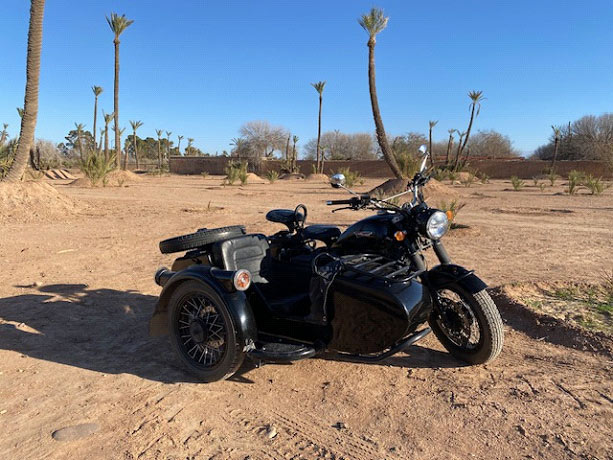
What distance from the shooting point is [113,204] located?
14.8m

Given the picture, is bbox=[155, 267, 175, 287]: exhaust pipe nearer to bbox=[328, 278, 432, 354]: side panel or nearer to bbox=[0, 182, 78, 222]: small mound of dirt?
bbox=[328, 278, 432, 354]: side panel

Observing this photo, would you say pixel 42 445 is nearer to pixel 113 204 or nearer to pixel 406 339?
pixel 406 339

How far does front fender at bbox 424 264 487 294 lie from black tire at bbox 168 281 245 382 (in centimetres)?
140

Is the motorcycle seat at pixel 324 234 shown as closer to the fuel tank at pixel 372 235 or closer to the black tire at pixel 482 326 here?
the fuel tank at pixel 372 235

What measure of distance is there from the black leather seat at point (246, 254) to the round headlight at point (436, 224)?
4.43 feet

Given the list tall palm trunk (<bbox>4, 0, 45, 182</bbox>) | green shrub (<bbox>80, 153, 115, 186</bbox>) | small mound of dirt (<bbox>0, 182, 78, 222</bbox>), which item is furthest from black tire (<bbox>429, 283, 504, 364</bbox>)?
green shrub (<bbox>80, 153, 115, 186</bbox>)

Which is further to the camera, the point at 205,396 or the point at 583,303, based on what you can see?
the point at 583,303

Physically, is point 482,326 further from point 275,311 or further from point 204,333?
point 204,333

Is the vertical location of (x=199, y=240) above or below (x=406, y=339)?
above

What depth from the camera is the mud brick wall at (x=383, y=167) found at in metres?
37.4

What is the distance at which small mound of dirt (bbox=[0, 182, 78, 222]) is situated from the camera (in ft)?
36.3

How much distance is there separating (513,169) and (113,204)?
33.2 metres

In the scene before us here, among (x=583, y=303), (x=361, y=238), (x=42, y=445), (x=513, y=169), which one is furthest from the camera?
(x=513, y=169)

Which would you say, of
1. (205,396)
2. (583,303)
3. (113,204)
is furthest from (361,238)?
(113,204)
